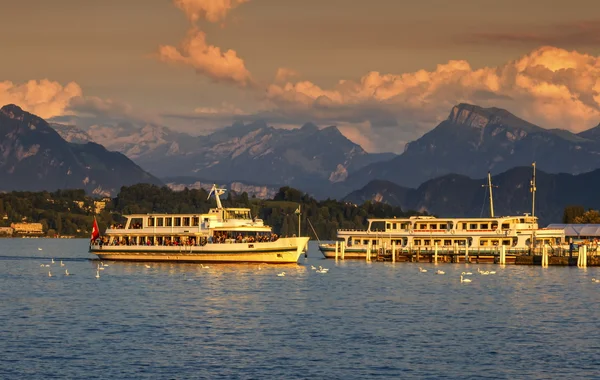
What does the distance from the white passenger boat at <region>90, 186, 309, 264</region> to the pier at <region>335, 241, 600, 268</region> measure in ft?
78.6

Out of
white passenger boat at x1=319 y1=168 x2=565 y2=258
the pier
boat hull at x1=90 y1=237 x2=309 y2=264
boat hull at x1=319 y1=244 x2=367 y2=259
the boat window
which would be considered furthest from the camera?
boat hull at x1=319 y1=244 x2=367 y2=259

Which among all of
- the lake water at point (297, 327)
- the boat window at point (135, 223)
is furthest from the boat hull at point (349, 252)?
the lake water at point (297, 327)

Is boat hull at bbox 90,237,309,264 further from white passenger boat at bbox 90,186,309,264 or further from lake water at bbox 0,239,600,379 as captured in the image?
lake water at bbox 0,239,600,379

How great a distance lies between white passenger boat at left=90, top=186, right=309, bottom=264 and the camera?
145500 millimetres

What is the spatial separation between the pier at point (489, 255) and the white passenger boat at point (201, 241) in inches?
943

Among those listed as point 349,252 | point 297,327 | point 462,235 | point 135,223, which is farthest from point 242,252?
point 297,327

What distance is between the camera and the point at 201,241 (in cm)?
14950

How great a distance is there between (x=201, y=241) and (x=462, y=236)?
141 feet

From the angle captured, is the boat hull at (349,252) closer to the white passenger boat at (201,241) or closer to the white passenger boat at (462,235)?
the white passenger boat at (462,235)

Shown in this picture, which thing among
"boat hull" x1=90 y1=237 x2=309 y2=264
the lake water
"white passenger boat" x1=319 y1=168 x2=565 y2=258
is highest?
"white passenger boat" x1=319 y1=168 x2=565 y2=258

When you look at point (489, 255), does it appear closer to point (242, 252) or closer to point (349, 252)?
point (349, 252)

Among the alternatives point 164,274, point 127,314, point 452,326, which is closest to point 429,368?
point 452,326

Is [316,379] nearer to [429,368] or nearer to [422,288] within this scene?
[429,368]

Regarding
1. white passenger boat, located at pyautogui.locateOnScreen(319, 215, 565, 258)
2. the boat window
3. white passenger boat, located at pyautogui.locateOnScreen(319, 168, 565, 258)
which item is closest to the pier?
white passenger boat, located at pyautogui.locateOnScreen(319, 168, 565, 258)
